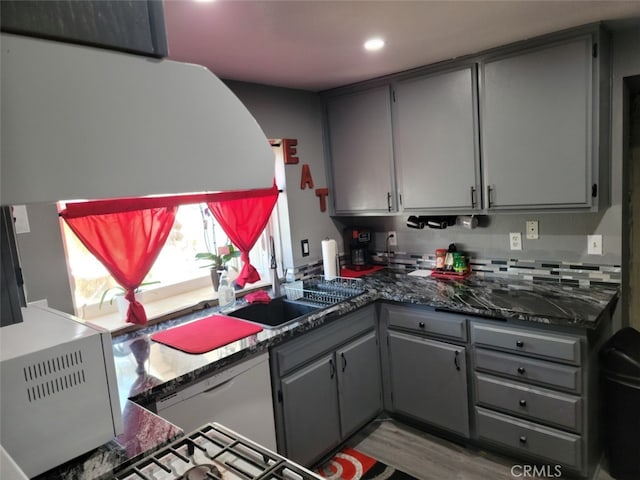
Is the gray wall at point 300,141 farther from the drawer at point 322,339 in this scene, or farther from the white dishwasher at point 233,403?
the white dishwasher at point 233,403

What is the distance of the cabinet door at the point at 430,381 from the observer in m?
2.42

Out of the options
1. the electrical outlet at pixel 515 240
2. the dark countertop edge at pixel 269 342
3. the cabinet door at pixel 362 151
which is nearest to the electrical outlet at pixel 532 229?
the electrical outlet at pixel 515 240

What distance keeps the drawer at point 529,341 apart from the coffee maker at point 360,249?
3.89ft

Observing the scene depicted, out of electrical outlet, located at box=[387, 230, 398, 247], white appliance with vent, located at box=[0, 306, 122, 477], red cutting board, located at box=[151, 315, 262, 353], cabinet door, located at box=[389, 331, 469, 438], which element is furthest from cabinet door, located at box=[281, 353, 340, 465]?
electrical outlet, located at box=[387, 230, 398, 247]

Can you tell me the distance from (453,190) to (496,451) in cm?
154

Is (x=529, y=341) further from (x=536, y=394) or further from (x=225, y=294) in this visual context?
(x=225, y=294)

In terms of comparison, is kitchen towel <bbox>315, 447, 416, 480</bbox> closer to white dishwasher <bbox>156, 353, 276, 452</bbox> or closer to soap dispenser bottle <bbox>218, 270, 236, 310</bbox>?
white dishwasher <bbox>156, 353, 276, 452</bbox>

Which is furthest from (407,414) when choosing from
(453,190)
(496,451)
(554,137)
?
(554,137)

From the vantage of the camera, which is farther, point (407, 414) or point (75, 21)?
point (407, 414)

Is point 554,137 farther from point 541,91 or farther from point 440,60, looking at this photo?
point 440,60

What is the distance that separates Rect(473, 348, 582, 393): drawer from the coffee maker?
1225 mm

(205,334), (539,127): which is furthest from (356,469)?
(539,127)

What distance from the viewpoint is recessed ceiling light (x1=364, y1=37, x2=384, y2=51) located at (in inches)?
81.2

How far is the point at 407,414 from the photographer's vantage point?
8.86ft
